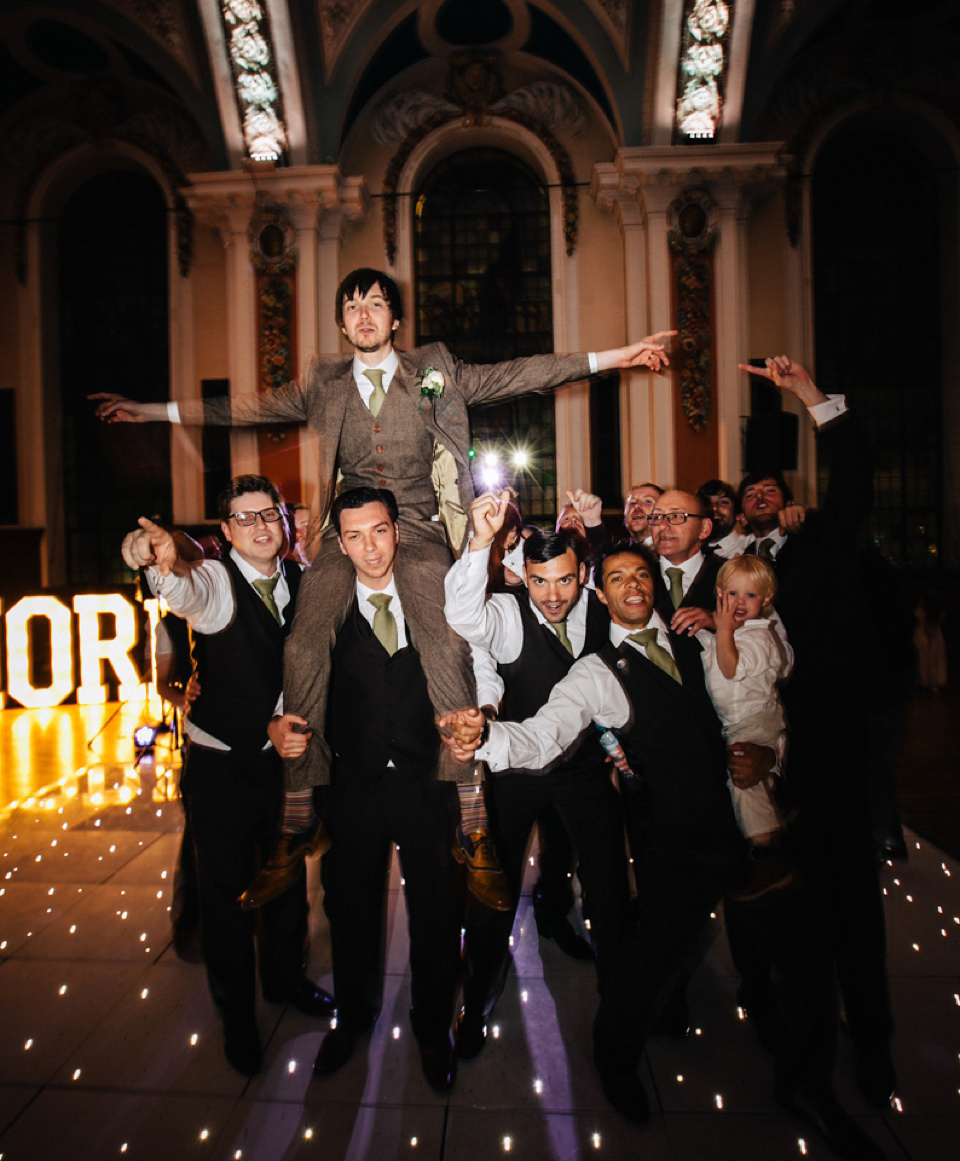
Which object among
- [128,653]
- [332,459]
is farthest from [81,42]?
[332,459]

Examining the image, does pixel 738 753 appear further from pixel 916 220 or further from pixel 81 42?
pixel 81 42

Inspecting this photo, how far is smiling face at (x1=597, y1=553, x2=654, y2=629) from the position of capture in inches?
94.2

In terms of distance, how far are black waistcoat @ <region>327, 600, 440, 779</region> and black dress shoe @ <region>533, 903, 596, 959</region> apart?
4.99 feet

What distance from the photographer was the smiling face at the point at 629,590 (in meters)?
2.39

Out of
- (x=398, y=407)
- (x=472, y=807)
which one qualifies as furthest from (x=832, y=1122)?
(x=398, y=407)

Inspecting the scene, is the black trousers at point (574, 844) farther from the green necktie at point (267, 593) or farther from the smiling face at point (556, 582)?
the green necktie at point (267, 593)

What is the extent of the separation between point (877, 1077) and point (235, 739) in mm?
2640

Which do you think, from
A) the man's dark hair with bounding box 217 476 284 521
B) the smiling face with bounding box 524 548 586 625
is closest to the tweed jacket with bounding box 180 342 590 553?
the man's dark hair with bounding box 217 476 284 521

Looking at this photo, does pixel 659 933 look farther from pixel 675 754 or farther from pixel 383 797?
pixel 383 797

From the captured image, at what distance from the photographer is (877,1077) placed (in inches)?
94.5

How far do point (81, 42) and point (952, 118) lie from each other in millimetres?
13234

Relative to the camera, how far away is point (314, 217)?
966 centimetres

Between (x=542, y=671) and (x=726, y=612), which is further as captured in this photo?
(x=542, y=671)

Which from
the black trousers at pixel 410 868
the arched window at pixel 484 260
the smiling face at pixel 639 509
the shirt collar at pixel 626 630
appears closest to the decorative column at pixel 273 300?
the arched window at pixel 484 260
